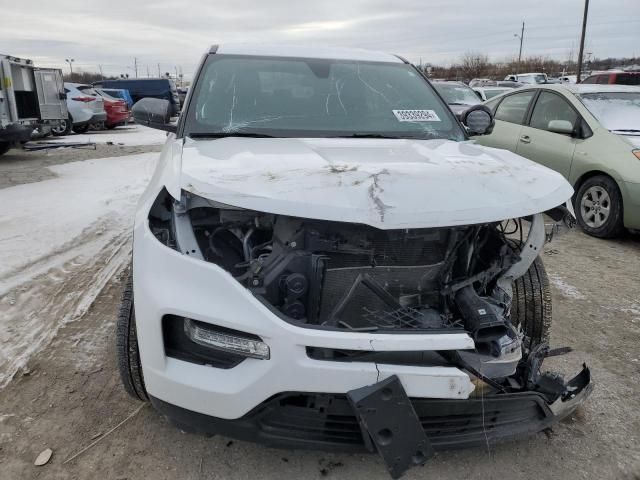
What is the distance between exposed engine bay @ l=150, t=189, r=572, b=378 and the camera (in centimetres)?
203

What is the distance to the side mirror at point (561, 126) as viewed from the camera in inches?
226

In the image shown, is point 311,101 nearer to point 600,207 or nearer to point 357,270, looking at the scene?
point 357,270

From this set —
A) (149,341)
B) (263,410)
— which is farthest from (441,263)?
(149,341)

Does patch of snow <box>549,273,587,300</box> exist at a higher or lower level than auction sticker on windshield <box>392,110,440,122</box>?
lower

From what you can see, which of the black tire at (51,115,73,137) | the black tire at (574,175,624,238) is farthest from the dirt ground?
the black tire at (51,115,73,137)

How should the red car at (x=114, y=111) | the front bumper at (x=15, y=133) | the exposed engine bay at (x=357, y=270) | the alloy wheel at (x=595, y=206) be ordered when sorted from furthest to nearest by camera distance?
the red car at (x=114, y=111) < the front bumper at (x=15, y=133) < the alloy wheel at (x=595, y=206) < the exposed engine bay at (x=357, y=270)

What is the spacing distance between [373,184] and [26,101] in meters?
11.1

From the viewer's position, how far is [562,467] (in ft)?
7.26

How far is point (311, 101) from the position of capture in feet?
11.0

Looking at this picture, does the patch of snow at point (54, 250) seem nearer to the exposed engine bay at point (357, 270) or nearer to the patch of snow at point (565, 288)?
the exposed engine bay at point (357, 270)

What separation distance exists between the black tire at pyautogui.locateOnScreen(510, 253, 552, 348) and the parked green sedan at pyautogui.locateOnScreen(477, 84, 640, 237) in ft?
9.76

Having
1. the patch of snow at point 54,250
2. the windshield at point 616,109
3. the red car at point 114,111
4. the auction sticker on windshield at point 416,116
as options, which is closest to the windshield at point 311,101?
the auction sticker on windshield at point 416,116

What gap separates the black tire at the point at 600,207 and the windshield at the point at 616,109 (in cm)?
61

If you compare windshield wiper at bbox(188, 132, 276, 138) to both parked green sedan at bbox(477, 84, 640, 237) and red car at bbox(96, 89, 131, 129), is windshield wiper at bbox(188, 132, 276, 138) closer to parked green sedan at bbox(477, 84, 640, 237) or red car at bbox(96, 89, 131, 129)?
parked green sedan at bbox(477, 84, 640, 237)
